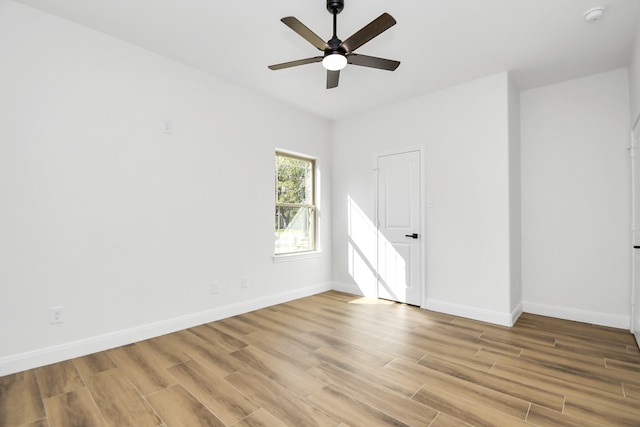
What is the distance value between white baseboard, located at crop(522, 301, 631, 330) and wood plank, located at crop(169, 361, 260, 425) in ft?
11.9

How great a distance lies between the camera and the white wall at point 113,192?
2.48 meters

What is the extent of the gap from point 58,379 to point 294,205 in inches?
126

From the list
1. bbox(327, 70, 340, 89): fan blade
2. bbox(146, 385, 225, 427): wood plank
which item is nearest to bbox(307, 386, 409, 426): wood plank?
bbox(146, 385, 225, 427): wood plank

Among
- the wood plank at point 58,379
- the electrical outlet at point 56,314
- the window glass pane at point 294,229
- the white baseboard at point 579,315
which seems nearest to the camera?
the wood plank at point 58,379

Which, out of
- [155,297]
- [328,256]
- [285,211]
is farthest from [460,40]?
[155,297]

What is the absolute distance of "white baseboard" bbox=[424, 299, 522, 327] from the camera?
3510 millimetres

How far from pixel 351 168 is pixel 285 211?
128 cm

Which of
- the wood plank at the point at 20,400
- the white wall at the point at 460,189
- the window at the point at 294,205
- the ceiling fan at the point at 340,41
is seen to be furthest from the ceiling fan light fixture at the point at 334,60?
the wood plank at the point at 20,400

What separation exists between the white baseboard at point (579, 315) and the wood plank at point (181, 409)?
12.7 feet

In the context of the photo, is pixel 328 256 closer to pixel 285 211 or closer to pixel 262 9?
pixel 285 211

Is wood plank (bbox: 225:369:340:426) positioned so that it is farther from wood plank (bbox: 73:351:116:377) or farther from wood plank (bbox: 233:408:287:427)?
wood plank (bbox: 73:351:116:377)

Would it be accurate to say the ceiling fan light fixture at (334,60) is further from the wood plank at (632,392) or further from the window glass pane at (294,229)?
the wood plank at (632,392)

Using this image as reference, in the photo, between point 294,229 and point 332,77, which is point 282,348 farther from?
point 332,77

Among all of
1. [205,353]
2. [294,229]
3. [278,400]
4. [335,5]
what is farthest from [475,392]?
[294,229]
